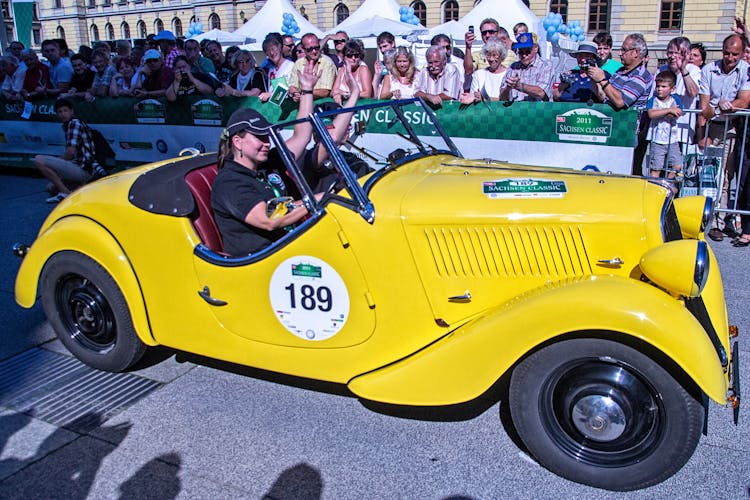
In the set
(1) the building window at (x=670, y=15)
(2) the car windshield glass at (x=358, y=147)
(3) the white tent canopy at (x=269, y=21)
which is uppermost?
(1) the building window at (x=670, y=15)

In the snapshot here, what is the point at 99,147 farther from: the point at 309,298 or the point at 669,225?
the point at 669,225

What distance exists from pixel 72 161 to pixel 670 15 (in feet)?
117

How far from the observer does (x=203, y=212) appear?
3.55m

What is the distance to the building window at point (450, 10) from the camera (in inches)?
1607

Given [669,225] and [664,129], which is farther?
[664,129]

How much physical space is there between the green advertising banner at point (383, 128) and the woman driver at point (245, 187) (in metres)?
0.62

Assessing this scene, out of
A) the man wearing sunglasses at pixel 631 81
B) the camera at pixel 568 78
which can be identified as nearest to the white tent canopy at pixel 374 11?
the camera at pixel 568 78

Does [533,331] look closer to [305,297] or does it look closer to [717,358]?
[717,358]

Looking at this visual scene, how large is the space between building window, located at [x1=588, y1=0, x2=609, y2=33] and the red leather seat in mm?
37396

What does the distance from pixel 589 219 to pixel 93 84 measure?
30.3 feet

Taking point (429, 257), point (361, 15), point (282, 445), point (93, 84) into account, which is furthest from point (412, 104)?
point (361, 15)

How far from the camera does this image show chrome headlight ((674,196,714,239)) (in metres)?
3.31

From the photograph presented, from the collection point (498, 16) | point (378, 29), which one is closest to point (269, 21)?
point (378, 29)

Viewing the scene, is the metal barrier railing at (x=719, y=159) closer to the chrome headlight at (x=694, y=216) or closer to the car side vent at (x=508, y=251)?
the chrome headlight at (x=694, y=216)
